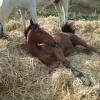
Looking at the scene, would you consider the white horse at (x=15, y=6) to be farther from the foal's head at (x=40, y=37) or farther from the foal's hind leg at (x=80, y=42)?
the foal's hind leg at (x=80, y=42)

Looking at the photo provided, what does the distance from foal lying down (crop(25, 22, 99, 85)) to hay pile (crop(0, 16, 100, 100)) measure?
3.2 inches

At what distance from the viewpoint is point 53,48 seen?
18.1 feet

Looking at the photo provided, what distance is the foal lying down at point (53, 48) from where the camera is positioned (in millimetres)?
5430

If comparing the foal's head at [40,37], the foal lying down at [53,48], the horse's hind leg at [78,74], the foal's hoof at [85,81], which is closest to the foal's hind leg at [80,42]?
the foal lying down at [53,48]

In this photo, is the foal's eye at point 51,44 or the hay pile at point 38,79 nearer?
the hay pile at point 38,79

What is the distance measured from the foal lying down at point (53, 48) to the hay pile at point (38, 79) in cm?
8

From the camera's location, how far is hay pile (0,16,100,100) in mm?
4957

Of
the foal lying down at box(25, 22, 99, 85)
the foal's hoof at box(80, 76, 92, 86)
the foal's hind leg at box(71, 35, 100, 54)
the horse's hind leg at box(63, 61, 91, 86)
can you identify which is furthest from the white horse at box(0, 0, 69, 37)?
the foal's hoof at box(80, 76, 92, 86)

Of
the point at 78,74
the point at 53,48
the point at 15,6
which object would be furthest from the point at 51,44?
the point at 15,6

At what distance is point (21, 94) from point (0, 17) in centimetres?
134

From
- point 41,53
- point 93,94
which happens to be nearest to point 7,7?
point 41,53

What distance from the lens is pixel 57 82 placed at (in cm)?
505

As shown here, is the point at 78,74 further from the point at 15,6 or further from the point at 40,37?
the point at 15,6

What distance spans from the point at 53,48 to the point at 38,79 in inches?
20.8
